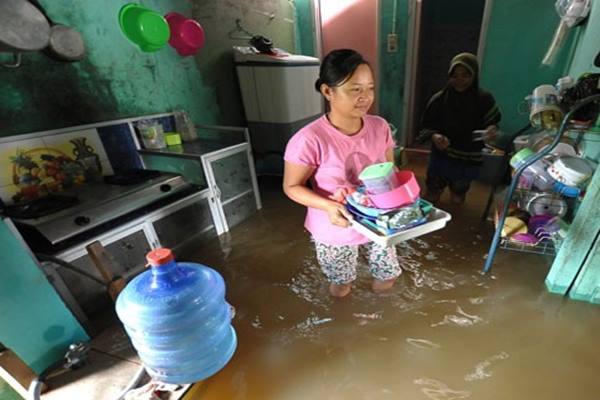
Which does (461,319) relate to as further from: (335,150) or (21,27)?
(21,27)

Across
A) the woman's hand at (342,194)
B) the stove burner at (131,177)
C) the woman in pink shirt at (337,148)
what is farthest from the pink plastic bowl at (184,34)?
the woman's hand at (342,194)

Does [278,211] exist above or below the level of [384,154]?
below

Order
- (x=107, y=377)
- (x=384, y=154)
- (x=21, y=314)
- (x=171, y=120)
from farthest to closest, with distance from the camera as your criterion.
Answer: (x=171, y=120)
(x=384, y=154)
(x=107, y=377)
(x=21, y=314)

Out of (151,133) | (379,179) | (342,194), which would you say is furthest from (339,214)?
(151,133)

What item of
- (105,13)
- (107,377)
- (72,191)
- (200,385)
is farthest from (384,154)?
(105,13)

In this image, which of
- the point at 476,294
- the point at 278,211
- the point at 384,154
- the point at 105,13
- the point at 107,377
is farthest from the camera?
the point at 278,211

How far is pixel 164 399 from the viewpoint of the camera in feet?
3.36

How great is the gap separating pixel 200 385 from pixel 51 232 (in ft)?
3.22

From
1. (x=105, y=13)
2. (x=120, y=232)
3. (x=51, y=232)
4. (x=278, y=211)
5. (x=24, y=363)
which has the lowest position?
(x=278, y=211)

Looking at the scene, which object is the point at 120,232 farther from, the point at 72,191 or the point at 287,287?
the point at 287,287

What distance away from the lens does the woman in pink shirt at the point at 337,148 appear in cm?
101

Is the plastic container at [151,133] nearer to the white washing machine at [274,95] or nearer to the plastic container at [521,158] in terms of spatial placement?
the white washing machine at [274,95]

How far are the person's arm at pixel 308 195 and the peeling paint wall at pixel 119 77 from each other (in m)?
1.54

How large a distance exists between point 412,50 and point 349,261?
9.19 feet
